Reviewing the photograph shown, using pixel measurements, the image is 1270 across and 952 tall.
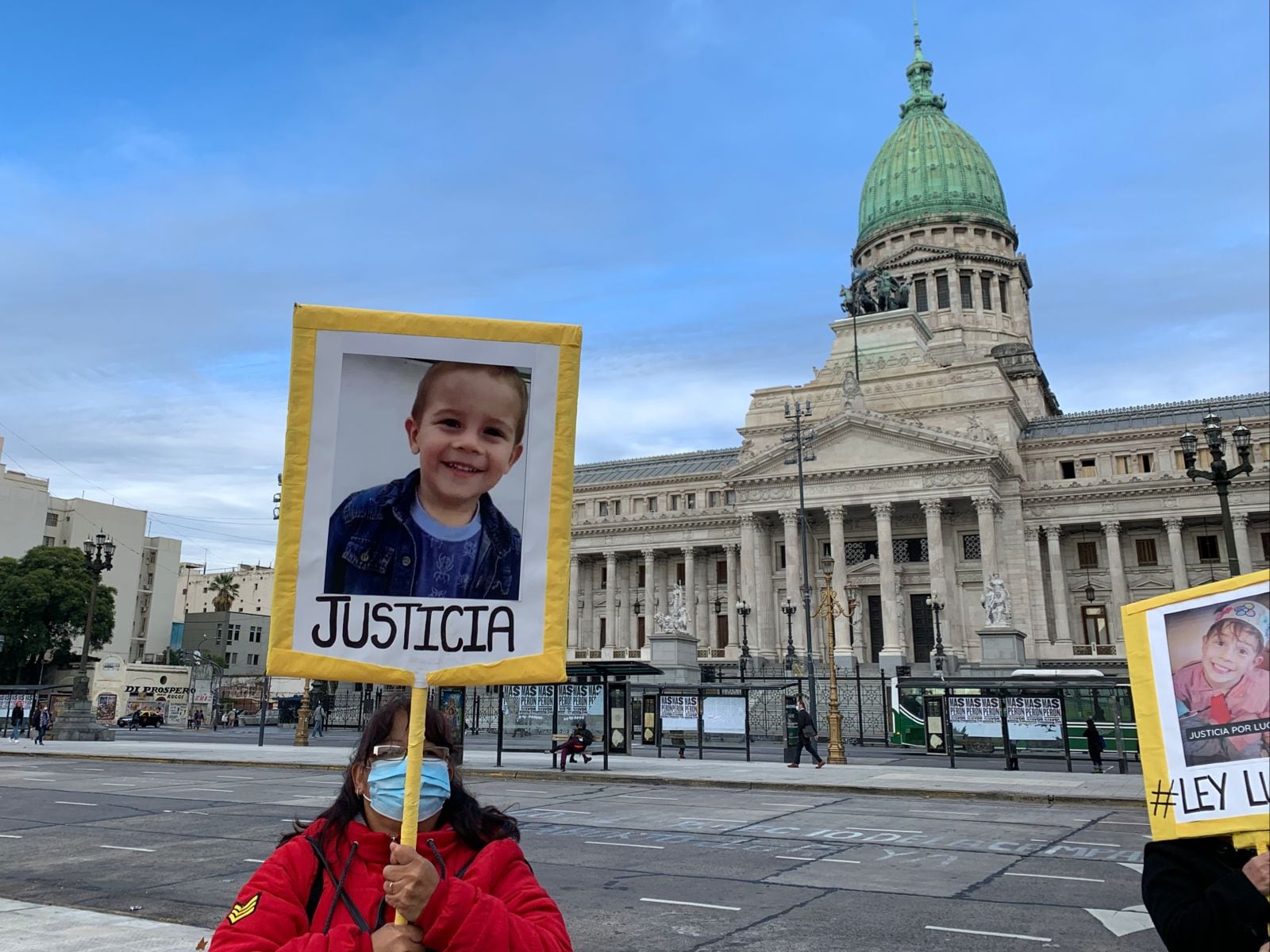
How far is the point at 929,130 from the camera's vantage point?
90375mm

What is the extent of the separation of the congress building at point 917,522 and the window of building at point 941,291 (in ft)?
35.7

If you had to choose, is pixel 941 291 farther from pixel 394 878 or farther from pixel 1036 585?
pixel 394 878

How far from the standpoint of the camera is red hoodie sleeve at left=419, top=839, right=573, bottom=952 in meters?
3.10

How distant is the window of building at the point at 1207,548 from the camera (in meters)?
58.1

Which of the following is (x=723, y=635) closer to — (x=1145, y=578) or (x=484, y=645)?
(x=1145, y=578)

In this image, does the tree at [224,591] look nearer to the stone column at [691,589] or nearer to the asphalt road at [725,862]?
the stone column at [691,589]

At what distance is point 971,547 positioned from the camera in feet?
199

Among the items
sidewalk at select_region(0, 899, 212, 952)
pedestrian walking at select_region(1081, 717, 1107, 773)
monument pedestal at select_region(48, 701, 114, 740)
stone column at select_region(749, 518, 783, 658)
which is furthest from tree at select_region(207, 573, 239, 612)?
sidewalk at select_region(0, 899, 212, 952)

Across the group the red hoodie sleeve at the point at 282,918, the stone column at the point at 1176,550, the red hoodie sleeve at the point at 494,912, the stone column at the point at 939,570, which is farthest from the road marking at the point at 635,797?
the stone column at the point at 1176,550

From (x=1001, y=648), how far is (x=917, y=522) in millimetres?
22303

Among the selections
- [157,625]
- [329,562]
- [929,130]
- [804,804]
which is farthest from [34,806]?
[929,130]

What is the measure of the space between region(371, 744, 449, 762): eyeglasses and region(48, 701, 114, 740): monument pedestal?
40574mm

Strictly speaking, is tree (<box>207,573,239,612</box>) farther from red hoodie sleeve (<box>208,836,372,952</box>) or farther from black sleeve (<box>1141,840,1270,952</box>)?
black sleeve (<box>1141,840,1270,952</box>)

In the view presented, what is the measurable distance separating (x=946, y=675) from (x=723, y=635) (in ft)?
81.3
